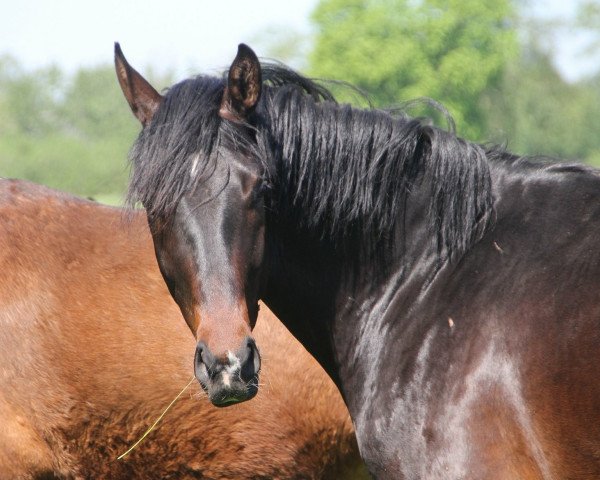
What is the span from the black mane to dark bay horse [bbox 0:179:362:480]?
127 cm

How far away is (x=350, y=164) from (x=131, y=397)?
73.7 inches

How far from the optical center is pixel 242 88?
3.16 m

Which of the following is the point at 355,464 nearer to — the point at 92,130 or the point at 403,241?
the point at 403,241

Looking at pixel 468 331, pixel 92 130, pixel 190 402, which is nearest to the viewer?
pixel 468 331

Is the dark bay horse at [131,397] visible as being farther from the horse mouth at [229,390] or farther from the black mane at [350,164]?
the horse mouth at [229,390]

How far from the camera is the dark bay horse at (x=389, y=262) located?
284 cm

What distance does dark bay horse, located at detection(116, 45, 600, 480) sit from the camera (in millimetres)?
2836

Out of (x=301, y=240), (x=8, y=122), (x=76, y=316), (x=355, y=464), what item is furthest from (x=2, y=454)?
(x=8, y=122)

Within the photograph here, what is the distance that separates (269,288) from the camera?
3486 mm

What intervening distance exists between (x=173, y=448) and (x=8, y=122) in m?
59.1

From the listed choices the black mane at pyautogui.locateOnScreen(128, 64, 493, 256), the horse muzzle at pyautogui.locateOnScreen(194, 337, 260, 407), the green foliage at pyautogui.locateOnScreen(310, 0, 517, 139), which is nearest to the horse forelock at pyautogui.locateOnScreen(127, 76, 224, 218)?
the black mane at pyautogui.locateOnScreen(128, 64, 493, 256)

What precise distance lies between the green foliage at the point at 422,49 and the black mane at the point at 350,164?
171 feet

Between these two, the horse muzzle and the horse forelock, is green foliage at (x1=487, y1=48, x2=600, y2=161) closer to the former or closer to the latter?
the horse forelock

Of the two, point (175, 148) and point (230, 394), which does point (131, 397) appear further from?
point (175, 148)
